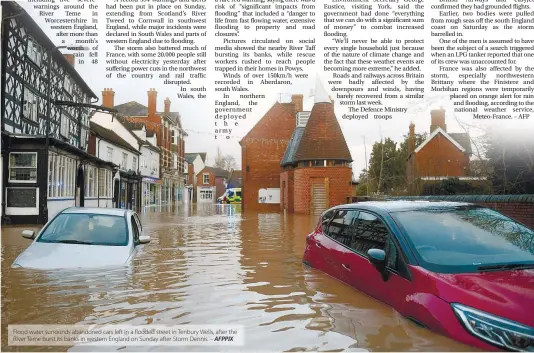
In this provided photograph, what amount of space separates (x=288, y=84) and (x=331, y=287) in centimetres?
468

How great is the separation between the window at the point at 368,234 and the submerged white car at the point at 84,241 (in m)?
3.47

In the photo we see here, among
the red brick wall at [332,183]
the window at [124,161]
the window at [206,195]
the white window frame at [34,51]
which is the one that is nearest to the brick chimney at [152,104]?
the window at [124,161]

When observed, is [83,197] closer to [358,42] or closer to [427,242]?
[358,42]

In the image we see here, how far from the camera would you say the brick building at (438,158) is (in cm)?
2364

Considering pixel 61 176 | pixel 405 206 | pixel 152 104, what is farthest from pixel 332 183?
pixel 405 206

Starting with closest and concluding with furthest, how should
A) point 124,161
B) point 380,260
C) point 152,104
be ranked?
point 380,260 < point 124,161 < point 152,104

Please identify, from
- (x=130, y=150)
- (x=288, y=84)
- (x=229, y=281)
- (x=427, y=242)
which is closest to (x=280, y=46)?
(x=288, y=84)

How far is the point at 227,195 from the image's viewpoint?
71.8 m

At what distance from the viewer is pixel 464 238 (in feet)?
14.9

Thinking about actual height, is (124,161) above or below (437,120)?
below

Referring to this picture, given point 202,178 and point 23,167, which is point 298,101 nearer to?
point 23,167

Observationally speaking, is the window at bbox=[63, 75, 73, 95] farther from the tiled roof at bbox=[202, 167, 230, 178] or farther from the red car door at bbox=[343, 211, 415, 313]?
the tiled roof at bbox=[202, 167, 230, 178]

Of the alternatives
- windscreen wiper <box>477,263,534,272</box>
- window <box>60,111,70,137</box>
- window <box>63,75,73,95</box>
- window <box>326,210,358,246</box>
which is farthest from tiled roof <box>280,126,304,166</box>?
windscreen wiper <box>477,263,534,272</box>

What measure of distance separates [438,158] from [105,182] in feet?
68.4
